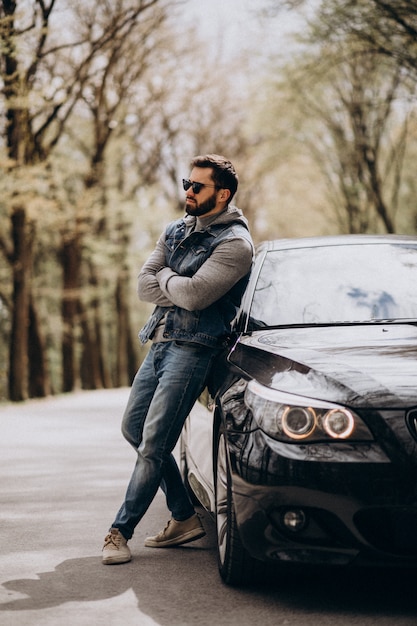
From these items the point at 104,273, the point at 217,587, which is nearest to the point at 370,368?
the point at 217,587

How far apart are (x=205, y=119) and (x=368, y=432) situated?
95.6 ft

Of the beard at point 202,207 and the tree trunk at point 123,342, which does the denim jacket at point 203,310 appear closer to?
the beard at point 202,207

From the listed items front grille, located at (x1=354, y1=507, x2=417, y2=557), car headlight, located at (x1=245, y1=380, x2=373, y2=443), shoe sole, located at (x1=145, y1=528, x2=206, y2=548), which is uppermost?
car headlight, located at (x1=245, y1=380, x2=373, y2=443)

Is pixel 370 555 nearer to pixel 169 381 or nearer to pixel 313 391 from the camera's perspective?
pixel 313 391

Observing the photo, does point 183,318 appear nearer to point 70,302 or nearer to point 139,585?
point 139,585

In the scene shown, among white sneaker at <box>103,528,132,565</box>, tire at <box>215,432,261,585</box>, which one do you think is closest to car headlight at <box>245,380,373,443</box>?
tire at <box>215,432,261,585</box>

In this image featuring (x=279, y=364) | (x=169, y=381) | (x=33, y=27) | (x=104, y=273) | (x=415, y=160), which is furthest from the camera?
(x=415, y=160)

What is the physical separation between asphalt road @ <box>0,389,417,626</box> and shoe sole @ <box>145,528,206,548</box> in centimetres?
5

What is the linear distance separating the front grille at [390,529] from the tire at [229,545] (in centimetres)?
63

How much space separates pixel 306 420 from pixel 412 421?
394 millimetres

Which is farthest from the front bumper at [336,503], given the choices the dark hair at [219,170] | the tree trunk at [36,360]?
the tree trunk at [36,360]

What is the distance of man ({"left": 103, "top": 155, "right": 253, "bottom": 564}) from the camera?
16.6 ft

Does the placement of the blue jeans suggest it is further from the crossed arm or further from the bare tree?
the bare tree

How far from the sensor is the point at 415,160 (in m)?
34.0
